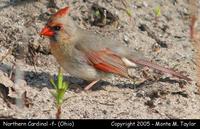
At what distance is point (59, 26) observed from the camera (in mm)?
7820

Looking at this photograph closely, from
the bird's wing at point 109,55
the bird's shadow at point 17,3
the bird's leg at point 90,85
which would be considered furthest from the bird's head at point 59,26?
the bird's shadow at point 17,3

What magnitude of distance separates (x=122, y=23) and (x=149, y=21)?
481 mm

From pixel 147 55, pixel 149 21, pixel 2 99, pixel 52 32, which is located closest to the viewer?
pixel 2 99

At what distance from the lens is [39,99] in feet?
23.6

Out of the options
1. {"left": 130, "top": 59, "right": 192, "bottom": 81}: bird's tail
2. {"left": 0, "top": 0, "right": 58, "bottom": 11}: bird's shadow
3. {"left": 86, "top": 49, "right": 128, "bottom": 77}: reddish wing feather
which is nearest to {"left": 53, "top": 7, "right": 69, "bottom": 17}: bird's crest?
{"left": 86, "top": 49, "right": 128, "bottom": 77}: reddish wing feather

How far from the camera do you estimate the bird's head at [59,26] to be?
25.2 ft

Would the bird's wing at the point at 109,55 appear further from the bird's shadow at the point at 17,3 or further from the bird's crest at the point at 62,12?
the bird's shadow at the point at 17,3

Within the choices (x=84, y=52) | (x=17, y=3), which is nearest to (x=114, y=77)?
(x=84, y=52)

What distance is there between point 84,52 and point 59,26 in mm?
440

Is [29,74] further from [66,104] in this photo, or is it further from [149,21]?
[149,21]

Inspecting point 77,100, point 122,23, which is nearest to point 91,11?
point 122,23
